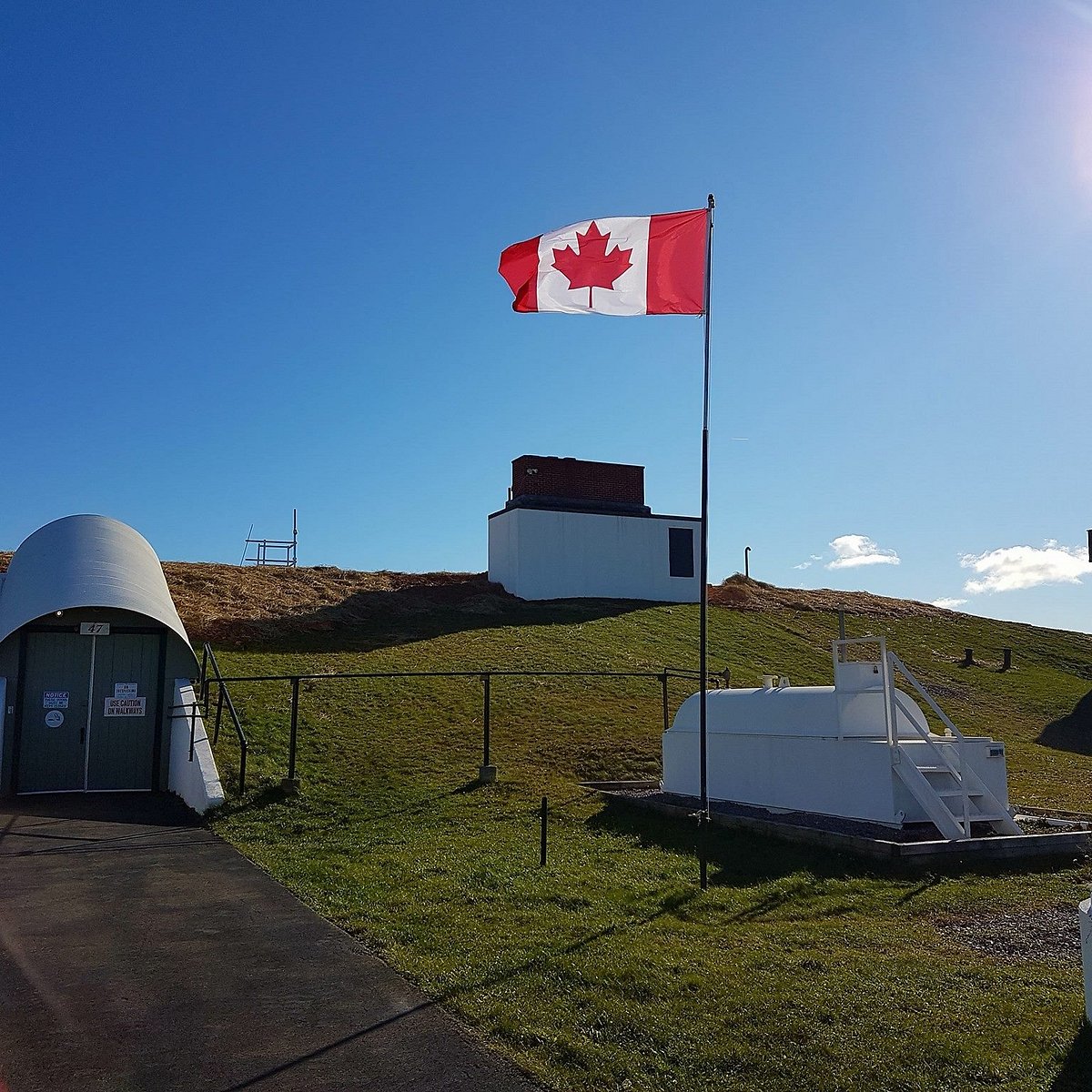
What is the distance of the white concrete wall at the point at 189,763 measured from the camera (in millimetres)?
14984

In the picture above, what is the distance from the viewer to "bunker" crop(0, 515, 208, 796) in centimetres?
1722

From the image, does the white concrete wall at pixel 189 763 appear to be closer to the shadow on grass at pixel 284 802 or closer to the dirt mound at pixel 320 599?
the shadow on grass at pixel 284 802

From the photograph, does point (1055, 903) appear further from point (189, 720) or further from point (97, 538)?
point (97, 538)

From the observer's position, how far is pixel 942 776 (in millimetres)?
13070

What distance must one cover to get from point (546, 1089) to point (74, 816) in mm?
12341

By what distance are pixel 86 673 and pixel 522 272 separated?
1139 cm

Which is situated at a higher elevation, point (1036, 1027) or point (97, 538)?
point (97, 538)

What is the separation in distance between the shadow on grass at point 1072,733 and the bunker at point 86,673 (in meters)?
23.2

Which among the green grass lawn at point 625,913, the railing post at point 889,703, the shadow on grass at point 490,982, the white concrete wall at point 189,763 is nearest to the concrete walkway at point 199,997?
the shadow on grass at point 490,982

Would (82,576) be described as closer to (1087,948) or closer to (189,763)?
(189,763)

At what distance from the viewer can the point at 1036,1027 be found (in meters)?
5.77

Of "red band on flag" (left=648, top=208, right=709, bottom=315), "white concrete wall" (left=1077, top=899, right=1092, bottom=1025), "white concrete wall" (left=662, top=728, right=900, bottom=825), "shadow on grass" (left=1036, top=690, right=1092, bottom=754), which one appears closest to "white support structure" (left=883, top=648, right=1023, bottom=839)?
"white concrete wall" (left=662, top=728, right=900, bottom=825)

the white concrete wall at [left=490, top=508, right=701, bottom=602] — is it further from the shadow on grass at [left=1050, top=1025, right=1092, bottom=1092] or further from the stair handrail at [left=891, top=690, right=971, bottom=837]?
the shadow on grass at [left=1050, top=1025, right=1092, bottom=1092]

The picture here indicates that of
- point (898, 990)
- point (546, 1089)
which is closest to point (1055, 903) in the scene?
point (898, 990)
